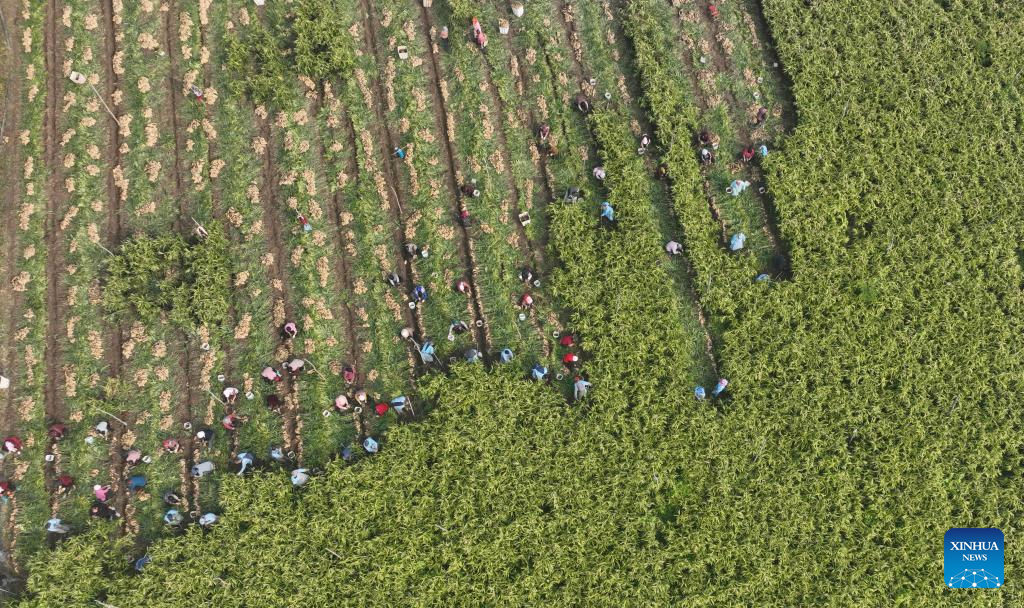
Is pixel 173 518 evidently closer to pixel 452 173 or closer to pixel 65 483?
pixel 65 483

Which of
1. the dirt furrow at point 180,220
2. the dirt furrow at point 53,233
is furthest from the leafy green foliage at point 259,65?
the dirt furrow at point 53,233

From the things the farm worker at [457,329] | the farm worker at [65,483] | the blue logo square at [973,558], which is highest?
the farm worker at [457,329]

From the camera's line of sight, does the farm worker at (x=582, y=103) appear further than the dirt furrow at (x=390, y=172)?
Yes

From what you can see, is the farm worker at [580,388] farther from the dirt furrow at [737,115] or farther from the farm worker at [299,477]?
the farm worker at [299,477]

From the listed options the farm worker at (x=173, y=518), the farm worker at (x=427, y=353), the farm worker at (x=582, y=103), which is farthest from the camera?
the farm worker at (x=582, y=103)

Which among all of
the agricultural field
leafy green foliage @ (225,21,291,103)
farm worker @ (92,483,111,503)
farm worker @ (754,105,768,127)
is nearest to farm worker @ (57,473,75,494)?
the agricultural field

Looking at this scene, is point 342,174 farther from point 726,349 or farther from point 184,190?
point 726,349
